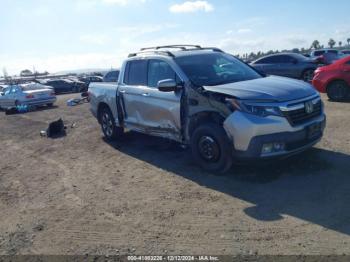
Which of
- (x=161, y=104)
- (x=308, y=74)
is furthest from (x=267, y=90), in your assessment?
(x=308, y=74)

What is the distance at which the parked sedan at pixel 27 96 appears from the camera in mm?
19953

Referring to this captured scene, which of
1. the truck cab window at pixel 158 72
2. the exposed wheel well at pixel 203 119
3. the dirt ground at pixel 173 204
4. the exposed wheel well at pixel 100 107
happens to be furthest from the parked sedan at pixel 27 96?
the exposed wheel well at pixel 203 119

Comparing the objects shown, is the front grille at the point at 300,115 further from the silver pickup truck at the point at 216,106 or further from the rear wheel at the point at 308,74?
the rear wheel at the point at 308,74

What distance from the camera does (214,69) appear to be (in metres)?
6.84

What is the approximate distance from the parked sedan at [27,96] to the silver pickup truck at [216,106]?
1314 centimetres

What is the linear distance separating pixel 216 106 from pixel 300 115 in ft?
4.02

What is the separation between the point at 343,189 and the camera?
200 inches

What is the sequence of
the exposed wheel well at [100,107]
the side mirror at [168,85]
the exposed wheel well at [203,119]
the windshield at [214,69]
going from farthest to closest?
the exposed wheel well at [100,107]
the windshield at [214,69]
the side mirror at [168,85]
the exposed wheel well at [203,119]

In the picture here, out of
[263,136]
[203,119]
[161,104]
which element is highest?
[161,104]

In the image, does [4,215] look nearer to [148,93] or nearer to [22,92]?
[148,93]

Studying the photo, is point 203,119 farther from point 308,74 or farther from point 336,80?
point 308,74

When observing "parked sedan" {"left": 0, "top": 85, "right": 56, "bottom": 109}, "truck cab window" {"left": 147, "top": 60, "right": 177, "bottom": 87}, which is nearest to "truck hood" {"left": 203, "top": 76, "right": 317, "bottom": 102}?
"truck cab window" {"left": 147, "top": 60, "right": 177, "bottom": 87}

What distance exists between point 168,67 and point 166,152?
1793mm

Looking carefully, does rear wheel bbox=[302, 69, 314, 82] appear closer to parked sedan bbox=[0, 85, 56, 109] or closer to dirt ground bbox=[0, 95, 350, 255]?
dirt ground bbox=[0, 95, 350, 255]
